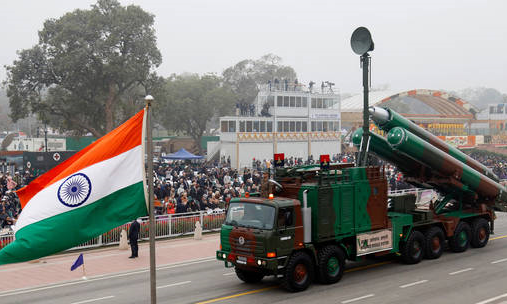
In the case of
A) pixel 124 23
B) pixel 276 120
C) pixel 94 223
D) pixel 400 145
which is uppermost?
pixel 124 23

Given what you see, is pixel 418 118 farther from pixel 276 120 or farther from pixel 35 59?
pixel 35 59

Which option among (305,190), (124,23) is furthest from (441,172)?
(124,23)

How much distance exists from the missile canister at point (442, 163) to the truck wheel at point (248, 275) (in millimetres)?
5832

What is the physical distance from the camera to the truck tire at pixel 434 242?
56.0ft

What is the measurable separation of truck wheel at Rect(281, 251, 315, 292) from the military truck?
3 cm

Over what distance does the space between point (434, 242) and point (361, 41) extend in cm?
714

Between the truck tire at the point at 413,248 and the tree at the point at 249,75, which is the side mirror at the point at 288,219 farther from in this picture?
the tree at the point at 249,75

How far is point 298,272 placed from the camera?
44.9 ft

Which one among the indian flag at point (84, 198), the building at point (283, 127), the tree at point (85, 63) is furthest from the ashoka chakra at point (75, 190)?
the building at point (283, 127)

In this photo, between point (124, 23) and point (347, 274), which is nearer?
point (347, 274)

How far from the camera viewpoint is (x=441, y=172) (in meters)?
17.5

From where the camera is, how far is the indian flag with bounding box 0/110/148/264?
7633 millimetres

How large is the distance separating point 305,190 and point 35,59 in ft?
134

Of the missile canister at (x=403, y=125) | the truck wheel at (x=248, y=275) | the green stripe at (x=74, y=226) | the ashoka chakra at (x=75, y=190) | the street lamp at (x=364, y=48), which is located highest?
the street lamp at (x=364, y=48)
